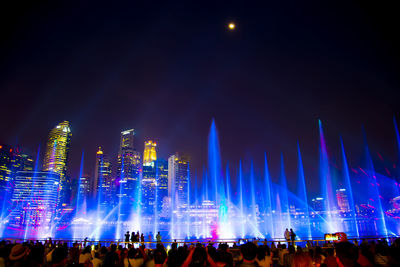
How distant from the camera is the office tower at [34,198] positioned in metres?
128

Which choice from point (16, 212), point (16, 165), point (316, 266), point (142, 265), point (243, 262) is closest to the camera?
point (243, 262)

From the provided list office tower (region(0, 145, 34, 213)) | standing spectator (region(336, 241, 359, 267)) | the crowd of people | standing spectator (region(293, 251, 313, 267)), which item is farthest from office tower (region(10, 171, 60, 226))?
standing spectator (region(336, 241, 359, 267))

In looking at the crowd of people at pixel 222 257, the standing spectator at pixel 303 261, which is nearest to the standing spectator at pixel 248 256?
the crowd of people at pixel 222 257

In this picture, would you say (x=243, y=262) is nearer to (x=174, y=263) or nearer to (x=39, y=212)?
(x=174, y=263)

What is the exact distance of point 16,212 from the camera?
422 ft

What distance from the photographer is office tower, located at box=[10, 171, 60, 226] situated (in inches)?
5049

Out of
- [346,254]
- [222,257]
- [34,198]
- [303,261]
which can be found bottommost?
[303,261]

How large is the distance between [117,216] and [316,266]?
615ft

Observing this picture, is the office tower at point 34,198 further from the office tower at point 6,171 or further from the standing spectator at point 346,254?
the standing spectator at point 346,254

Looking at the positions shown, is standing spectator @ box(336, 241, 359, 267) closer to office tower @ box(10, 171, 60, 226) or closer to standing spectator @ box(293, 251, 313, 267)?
standing spectator @ box(293, 251, 313, 267)

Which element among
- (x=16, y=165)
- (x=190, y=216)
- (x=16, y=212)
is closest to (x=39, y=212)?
(x=16, y=212)

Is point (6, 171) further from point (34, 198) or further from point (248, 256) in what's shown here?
point (248, 256)

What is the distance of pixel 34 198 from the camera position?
445 feet

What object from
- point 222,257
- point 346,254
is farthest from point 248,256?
point 346,254
